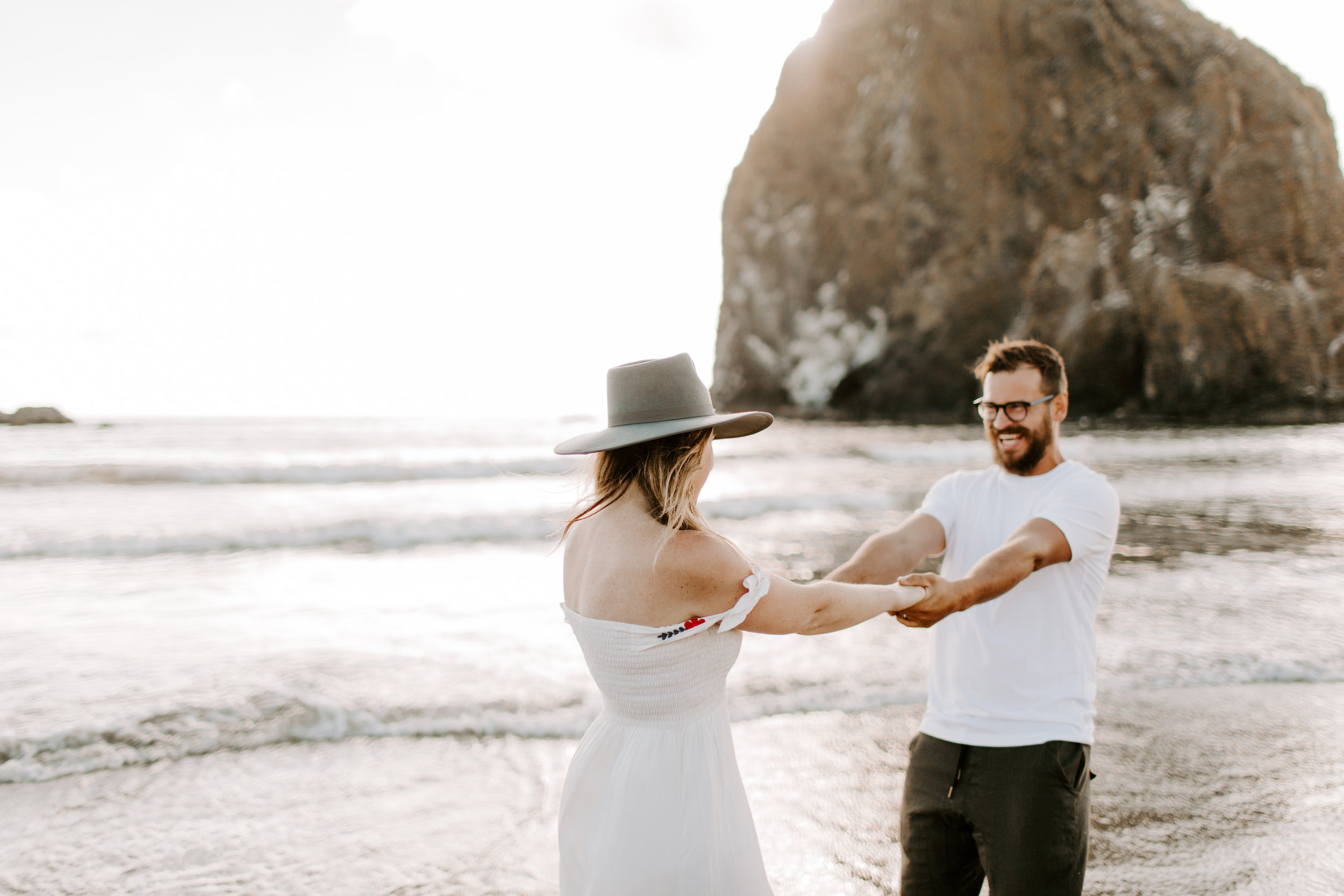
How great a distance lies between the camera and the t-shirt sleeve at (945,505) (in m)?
2.69

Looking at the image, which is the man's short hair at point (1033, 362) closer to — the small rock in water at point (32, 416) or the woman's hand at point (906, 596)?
the woman's hand at point (906, 596)

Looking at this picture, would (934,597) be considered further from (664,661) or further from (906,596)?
(664,661)

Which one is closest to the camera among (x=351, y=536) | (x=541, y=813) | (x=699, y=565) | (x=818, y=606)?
(x=699, y=565)

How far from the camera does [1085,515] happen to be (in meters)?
2.34

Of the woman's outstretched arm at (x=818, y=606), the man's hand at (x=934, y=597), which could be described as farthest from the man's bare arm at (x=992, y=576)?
the woman's outstretched arm at (x=818, y=606)

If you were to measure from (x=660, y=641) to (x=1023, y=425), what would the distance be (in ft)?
5.21

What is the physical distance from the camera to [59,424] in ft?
138

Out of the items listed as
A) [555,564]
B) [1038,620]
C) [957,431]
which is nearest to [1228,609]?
[1038,620]

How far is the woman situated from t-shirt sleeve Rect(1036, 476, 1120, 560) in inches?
40.1

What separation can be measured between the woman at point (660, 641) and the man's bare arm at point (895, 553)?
2.92 ft

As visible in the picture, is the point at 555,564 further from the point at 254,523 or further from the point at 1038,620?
the point at 1038,620

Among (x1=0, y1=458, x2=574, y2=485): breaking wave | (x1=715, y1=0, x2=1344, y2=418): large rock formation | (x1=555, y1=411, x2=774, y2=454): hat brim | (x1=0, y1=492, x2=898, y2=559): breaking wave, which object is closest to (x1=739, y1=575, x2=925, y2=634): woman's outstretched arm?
(x1=555, y1=411, x2=774, y2=454): hat brim

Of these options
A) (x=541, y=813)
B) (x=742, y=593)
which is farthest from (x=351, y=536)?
(x=742, y=593)

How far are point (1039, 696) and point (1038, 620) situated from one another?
235 millimetres
